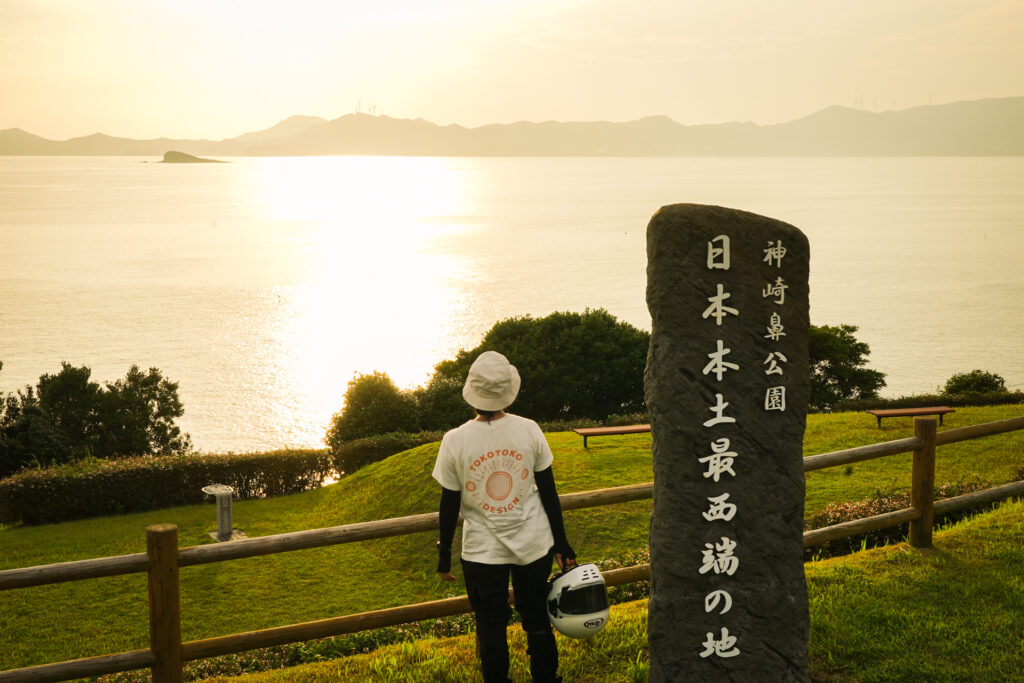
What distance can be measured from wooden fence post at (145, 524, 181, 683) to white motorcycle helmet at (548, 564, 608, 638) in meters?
2.24

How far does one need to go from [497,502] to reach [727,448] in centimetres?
136

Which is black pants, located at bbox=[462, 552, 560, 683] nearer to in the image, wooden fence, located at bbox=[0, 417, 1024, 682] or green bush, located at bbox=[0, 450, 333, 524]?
wooden fence, located at bbox=[0, 417, 1024, 682]

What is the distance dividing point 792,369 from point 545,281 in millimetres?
93825

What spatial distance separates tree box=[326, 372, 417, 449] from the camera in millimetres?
26250

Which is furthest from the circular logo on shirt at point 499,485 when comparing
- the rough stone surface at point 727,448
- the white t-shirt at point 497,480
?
the rough stone surface at point 727,448

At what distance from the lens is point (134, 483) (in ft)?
69.3

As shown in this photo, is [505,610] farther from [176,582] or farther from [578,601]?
[176,582]

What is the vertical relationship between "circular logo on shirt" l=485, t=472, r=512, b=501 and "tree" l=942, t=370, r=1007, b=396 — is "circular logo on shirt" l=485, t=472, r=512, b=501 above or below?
above

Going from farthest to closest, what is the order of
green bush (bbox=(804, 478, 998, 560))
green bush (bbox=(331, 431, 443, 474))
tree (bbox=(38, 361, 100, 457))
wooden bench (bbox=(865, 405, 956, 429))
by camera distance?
tree (bbox=(38, 361, 100, 457))
green bush (bbox=(331, 431, 443, 474))
wooden bench (bbox=(865, 405, 956, 429))
green bush (bbox=(804, 478, 998, 560))

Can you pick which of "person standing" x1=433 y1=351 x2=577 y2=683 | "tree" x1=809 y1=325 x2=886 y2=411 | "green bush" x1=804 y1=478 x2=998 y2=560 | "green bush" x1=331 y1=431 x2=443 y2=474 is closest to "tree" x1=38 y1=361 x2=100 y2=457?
"green bush" x1=331 y1=431 x2=443 y2=474

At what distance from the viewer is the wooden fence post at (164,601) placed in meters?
5.41

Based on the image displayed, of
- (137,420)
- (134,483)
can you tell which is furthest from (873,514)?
(137,420)

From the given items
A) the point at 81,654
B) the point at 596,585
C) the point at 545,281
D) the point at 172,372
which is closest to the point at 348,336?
the point at 172,372

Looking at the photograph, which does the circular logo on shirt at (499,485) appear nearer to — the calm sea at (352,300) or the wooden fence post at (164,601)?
the wooden fence post at (164,601)
